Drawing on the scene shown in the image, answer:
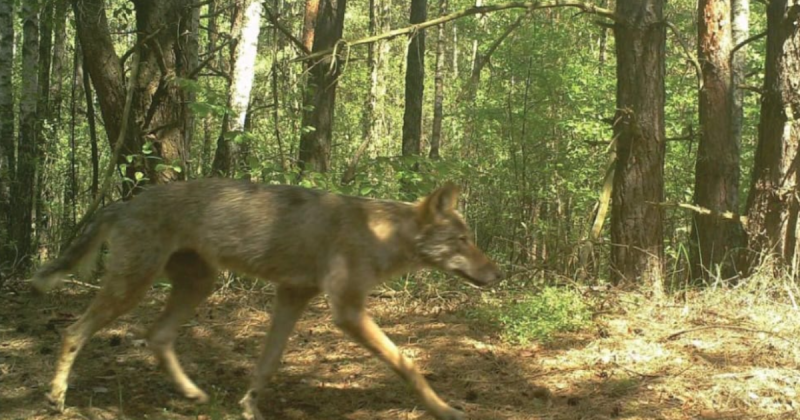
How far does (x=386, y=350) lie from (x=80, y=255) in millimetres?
2644

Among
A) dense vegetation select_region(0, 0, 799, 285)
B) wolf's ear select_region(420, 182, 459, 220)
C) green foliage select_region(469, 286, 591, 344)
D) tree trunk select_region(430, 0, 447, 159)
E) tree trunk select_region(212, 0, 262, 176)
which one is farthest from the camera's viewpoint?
tree trunk select_region(430, 0, 447, 159)

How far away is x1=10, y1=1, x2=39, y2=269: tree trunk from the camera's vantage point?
10.5 meters

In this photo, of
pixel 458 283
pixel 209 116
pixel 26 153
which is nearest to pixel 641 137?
pixel 458 283

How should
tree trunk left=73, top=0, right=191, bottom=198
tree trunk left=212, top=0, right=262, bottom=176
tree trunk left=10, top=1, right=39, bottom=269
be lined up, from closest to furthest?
tree trunk left=73, top=0, right=191, bottom=198
tree trunk left=212, top=0, right=262, bottom=176
tree trunk left=10, top=1, right=39, bottom=269

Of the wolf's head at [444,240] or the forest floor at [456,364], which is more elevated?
the wolf's head at [444,240]

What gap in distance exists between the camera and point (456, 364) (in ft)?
21.0

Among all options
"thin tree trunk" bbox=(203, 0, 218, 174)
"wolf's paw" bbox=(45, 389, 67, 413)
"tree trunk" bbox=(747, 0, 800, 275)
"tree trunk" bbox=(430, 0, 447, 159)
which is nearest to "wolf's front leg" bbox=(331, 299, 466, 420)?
"wolf's paw" bbox=(45, 389, 67, 413)

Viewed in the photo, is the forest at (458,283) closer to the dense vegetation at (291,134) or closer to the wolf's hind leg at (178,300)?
the dense vegetation at (291,134)

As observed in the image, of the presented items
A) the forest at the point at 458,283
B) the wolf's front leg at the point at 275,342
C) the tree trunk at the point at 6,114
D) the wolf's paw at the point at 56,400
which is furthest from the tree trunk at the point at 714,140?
the tree trunk at the point at 6,114

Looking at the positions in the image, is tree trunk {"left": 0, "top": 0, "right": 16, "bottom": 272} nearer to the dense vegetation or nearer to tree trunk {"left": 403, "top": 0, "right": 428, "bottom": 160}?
the dense vegetation

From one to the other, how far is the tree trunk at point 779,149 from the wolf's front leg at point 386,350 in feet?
17.5

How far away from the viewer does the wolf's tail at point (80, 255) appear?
554 centimetres

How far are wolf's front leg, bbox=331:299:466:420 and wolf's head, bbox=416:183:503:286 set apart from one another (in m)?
0.82

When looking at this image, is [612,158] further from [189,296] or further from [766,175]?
[189,296]
